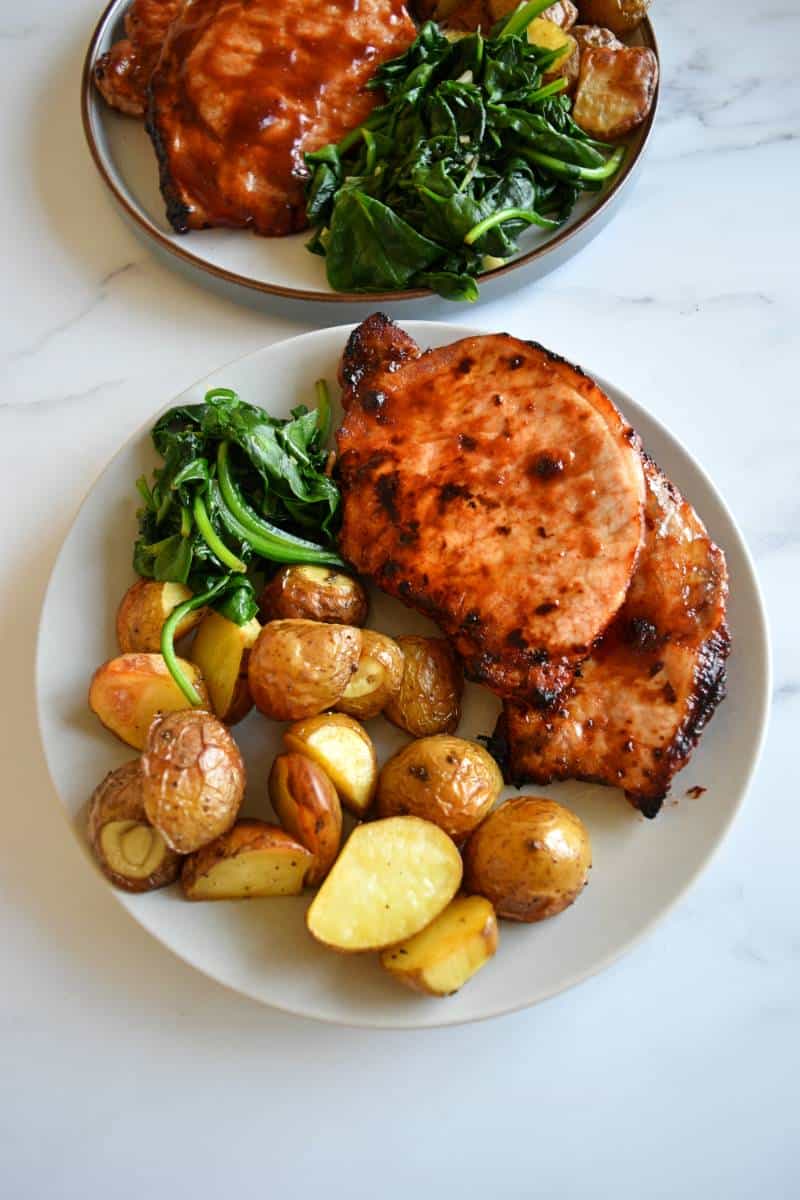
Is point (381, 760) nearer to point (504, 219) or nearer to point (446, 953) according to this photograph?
point (446, 953)

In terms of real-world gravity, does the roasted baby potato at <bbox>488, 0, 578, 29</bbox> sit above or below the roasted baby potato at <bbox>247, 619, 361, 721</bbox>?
above

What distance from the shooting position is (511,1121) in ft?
6.30

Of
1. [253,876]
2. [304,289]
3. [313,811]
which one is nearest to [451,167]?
[304,289]

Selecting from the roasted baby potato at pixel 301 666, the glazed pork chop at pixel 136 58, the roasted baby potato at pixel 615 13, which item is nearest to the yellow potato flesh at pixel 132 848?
the roasted baby potato at pixel 301 666

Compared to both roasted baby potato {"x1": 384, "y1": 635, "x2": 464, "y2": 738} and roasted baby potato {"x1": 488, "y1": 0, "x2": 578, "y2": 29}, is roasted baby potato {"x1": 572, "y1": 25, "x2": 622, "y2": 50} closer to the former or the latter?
roasted baby potato {"x1": 488, "y1": 0, "x2": 578, "y2": 29}

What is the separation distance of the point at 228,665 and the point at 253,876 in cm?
37

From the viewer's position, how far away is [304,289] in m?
2.47

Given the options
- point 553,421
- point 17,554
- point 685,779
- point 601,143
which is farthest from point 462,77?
point 685,779

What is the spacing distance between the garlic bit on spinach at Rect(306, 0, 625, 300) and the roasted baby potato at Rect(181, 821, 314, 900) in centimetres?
126

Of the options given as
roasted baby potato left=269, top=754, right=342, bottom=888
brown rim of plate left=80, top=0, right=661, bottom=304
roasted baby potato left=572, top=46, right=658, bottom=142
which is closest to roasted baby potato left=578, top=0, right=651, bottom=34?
brown rim of plate left=80, top=0, right=661, bottom=304

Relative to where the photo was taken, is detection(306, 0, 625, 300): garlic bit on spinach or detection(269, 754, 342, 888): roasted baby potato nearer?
detection(269, 754, 342, 888): roasted baby potato

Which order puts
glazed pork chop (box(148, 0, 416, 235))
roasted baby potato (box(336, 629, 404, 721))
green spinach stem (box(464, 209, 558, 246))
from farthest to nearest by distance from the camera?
glazed pork chop (box(148, 0, 416, 235)), green spinach stem (box(464, 209, 558, 246)), roasted baby potato (box(336, 629, 404, 721))

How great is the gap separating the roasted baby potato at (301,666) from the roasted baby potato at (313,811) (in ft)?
0.33

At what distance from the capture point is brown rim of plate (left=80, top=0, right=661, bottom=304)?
2.41 m
